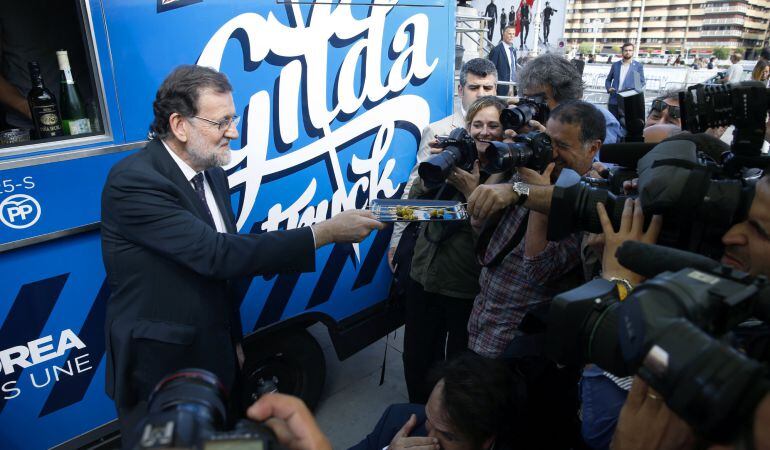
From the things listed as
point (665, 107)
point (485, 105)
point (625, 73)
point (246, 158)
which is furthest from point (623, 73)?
point (246, 158)

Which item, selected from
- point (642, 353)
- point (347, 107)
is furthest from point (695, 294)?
point (347, 107)

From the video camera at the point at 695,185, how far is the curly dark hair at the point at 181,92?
4.37ft

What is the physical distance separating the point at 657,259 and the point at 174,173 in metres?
1.57

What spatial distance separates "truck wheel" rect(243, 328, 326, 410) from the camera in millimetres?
2721

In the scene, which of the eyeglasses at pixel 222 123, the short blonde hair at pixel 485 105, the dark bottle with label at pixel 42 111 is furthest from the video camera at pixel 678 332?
the dark bottle with label at pixel 42 111

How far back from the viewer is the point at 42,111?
2.02 metres

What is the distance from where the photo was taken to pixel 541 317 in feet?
5.05

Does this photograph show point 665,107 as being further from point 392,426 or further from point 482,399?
point 392,426

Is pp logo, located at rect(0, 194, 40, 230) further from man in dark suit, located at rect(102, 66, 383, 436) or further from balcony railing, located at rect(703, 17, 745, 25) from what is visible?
balcony railing, located at rect(703, 17, 745, 25)

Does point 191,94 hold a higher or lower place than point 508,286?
higher

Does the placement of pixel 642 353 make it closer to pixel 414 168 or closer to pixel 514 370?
pixel 514 370

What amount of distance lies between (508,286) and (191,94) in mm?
1473

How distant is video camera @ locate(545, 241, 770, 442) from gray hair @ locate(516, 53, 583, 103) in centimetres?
214

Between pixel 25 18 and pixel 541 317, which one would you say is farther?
pixel 25 18
